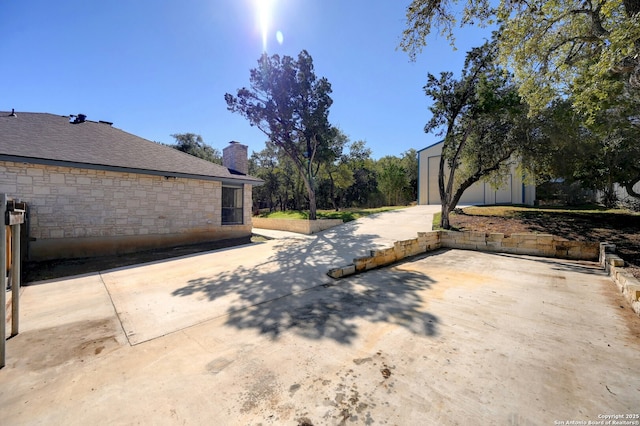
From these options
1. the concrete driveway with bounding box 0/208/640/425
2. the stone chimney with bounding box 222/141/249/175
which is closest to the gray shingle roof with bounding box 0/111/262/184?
the stone chimney with bounding box 222/141/249/175

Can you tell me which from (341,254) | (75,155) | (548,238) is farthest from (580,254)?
(75,155)

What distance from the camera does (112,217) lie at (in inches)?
309

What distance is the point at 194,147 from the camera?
26.8m

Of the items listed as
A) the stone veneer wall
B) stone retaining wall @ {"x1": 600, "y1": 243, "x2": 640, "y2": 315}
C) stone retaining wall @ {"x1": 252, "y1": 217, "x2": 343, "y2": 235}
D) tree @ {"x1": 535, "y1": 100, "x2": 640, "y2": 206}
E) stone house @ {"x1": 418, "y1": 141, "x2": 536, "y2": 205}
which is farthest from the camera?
stone house @ {"x1": 418, "y1": 141, "x2": 536, "y2": 205}

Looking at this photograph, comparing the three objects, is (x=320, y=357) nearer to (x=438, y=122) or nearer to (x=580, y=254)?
(x=580, y=254)

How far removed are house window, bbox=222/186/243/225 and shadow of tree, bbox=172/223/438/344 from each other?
5.10 metres

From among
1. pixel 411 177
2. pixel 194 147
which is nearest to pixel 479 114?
pixel 411 177

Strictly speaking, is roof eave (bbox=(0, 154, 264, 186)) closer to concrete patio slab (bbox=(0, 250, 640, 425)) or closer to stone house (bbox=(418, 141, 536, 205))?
concrete patio slab (bbox=(0, 250, 640, 425))

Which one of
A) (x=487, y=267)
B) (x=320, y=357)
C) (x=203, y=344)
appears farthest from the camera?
(x=487, y=267)

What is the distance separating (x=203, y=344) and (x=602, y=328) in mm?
4555

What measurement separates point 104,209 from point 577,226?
1622cm

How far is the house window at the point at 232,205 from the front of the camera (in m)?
11.4

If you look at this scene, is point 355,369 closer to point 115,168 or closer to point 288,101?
point 115,168

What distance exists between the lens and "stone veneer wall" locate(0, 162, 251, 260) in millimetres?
6727
